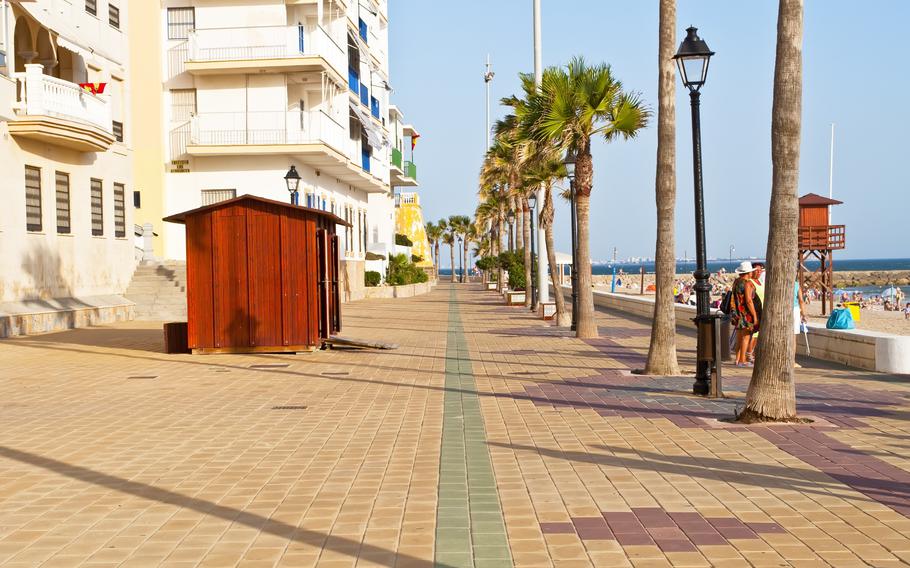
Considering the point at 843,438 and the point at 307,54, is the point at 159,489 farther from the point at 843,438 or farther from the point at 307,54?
the point at 307,54

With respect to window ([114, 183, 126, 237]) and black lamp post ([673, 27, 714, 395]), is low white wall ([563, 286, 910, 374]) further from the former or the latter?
window ([114, 183, 126, 237])

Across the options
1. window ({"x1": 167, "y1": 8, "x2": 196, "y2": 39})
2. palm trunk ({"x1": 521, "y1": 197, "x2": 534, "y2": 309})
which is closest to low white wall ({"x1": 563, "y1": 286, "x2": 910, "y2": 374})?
palm trunk ({"x1": 521, "y1": 197, "x2": 534, "y2": 309})

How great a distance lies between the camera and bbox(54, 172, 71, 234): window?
2556 centimetres

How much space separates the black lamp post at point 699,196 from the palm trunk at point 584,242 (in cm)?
783

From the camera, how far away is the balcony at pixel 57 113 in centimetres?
2312

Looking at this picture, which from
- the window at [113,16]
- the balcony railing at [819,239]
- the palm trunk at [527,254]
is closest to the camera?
the window at [113,16]

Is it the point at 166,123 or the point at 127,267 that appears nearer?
the point at 127,267

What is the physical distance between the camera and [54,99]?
2389 cm

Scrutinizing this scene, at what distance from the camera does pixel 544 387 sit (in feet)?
42.7

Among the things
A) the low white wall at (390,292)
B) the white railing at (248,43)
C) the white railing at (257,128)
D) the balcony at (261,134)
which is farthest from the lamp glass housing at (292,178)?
the low white wall at (390,292)

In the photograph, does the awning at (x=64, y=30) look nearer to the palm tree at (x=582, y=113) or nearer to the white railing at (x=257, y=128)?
the white railing at (x=257, y=128)

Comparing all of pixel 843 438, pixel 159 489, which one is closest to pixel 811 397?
pixel 843 438

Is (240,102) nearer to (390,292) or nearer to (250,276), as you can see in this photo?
(390,292)

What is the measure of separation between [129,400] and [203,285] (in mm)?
6088
